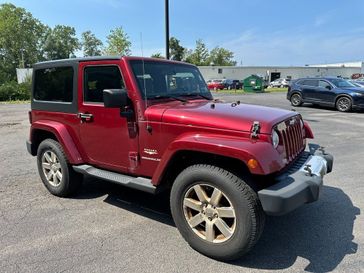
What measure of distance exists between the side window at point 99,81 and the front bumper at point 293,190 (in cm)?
209

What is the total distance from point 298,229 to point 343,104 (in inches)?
560

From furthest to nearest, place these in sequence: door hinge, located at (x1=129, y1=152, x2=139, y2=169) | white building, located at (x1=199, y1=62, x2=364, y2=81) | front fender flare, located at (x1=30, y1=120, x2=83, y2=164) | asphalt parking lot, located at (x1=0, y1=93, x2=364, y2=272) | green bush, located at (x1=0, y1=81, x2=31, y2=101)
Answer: white building, located at (x1=199, y1=62, x2=364, y2=81) < green bush, located at (x1=0, y1=81, x2=31, y2=101) < front fender flare, located at (x1=30, y1=120, x2=83, y2=164) < door hinge, located at (x1=129, y1=152, x2=139, y2=169) < asphalt parking lot, located at (x1=0, y1=93, x2=364, y2=272)

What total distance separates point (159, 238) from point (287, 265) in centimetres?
134

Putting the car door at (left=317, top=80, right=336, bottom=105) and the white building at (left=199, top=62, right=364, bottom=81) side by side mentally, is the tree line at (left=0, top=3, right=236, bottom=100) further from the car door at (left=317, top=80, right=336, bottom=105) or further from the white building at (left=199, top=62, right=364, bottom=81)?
the car door at (left=317, top=80, right=336, bottom=105)

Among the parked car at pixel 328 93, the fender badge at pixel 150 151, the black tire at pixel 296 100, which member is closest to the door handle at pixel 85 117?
the fender badge at pixel 150 151

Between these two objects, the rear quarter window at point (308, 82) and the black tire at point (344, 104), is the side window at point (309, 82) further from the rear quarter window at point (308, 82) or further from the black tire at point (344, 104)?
the black tire at point (344, 104)

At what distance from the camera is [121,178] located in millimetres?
4094

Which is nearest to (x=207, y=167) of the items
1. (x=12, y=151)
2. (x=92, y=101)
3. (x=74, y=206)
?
(x=92, y=101)

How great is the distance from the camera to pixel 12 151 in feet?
26.2

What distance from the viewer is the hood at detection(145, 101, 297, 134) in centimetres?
325

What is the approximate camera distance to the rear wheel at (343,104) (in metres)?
16.1

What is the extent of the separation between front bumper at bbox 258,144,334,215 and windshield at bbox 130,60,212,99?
1729 millimetres

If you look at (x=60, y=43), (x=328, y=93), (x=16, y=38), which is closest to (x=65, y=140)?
(x=328, y=93)

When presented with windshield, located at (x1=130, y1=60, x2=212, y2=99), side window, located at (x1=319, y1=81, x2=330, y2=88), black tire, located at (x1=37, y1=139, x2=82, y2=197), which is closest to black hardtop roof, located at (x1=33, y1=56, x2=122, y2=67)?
windshield, located at (x1=130, y1=60, x2=212, y2=99)
